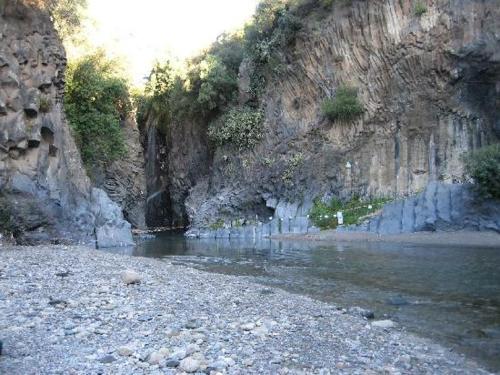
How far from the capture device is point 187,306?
915cm

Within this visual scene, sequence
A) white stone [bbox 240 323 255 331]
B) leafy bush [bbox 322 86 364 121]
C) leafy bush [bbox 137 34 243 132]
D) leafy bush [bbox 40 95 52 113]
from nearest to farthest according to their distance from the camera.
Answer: white stone [bbox 240 323 255 331] → leafy bush [bbox 40 95 52 113] → leafy bush [bbox 322 86 364 121] → leafy bush [bbox 137 34 243 132]

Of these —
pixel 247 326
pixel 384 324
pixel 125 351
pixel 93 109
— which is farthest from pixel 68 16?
pixel 125 351

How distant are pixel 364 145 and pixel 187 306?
27285 millimetres

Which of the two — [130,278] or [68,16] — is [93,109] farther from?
[130,278]

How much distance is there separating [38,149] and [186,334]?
63.0 ft

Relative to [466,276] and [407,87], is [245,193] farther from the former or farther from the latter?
[466,276]

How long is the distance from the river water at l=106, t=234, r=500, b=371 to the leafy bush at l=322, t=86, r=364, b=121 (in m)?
13.1

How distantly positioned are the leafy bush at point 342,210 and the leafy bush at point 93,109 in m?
15.6

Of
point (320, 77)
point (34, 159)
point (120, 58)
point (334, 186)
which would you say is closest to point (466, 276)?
point (34, 159)

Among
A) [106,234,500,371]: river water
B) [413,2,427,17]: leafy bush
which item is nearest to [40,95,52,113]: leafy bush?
[106,234,500,371]: river water

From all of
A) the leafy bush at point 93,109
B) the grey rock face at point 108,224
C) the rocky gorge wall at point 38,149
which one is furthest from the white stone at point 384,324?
the leafy bush at point 93,109

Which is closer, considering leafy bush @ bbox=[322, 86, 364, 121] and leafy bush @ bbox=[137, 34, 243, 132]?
leafy bush @ bbox=[322, 86, 364, 121]

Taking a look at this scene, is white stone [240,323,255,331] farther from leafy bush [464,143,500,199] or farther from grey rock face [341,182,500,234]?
leafy bush [464,143,500,199]

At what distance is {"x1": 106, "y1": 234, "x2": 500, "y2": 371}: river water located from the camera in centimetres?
859
